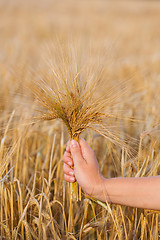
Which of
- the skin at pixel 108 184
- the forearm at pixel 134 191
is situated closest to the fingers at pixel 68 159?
the skin at pixel 108 184

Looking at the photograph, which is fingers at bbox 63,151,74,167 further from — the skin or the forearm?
the forearm

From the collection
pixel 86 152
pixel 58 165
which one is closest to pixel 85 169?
pixel 86 152

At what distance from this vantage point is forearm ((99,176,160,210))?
0.68 meters

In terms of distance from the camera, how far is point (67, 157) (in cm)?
79

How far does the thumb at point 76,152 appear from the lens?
74 centimetres

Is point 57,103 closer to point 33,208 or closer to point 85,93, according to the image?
point 85,93

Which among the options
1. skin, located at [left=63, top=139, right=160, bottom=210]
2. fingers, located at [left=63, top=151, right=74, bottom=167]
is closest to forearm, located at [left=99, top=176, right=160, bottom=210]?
skin, located at [left=63, top=139, right=160, bottom=210]

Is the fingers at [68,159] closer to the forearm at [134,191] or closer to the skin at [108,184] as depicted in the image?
the skin at [108,184]

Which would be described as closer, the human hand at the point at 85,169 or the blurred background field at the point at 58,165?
the human hand at the point at 85,169

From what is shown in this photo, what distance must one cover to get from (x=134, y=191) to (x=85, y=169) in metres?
0.12

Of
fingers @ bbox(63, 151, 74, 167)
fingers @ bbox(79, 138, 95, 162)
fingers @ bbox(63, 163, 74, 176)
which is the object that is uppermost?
fingers @ bbox(79, 138, 95, 162)

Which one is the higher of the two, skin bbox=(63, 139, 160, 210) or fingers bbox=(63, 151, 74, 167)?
fingers bbox=(63, 151, 74, 167)

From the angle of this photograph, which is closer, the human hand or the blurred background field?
the human hand

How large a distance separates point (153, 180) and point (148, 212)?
25cm
